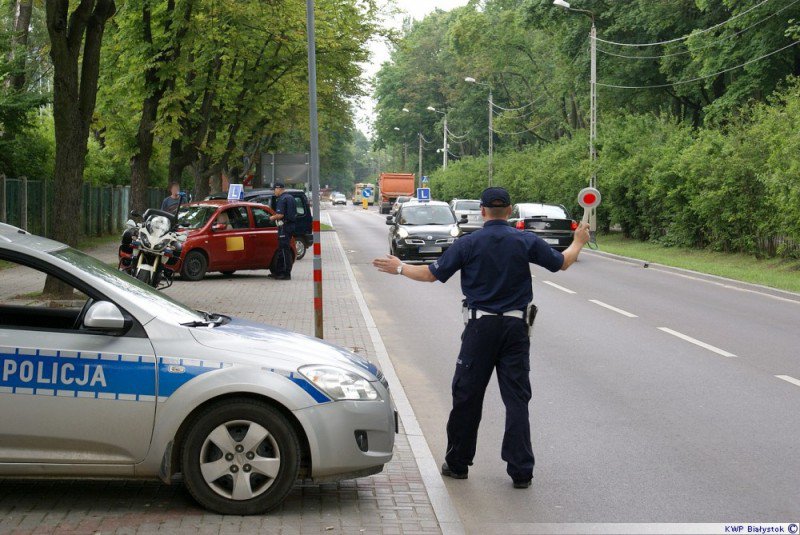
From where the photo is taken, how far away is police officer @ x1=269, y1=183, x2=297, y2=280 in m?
23.2

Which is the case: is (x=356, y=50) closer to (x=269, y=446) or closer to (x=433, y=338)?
(x=433, y=338)

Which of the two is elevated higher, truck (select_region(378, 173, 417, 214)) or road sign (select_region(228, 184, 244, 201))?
truck (select_region(378, 173, 417, 214))

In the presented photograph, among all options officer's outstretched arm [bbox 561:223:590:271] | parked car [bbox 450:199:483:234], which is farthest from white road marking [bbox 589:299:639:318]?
parked car [bbox 450:199:483:234]

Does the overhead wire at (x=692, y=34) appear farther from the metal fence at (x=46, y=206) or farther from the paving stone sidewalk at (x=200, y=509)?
the paving stone sidewalk at (x=200, y=509)

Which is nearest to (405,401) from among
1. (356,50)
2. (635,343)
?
(635,343)

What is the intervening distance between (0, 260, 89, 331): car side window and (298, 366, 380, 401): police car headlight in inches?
52.1

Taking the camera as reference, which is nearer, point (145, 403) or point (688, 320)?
point (145, 403)

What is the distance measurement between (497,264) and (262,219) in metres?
17.5

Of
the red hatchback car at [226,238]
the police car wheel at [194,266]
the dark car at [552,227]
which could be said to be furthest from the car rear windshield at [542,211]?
the police car wheel at [194,266]

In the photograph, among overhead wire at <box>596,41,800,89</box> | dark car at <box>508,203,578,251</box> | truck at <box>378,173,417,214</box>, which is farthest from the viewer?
truck at <box>378,173,417,214</box>

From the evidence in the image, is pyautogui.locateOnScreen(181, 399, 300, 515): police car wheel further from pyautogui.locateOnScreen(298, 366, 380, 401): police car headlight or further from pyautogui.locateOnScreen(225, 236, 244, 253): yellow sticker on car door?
pyautogui.locateOnScreen(225, 236, 244, 253): yellow sticker on car door

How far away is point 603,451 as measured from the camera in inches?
307

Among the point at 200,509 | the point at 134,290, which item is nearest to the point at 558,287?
the point at 134,290

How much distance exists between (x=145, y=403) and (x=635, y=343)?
28.5ft
